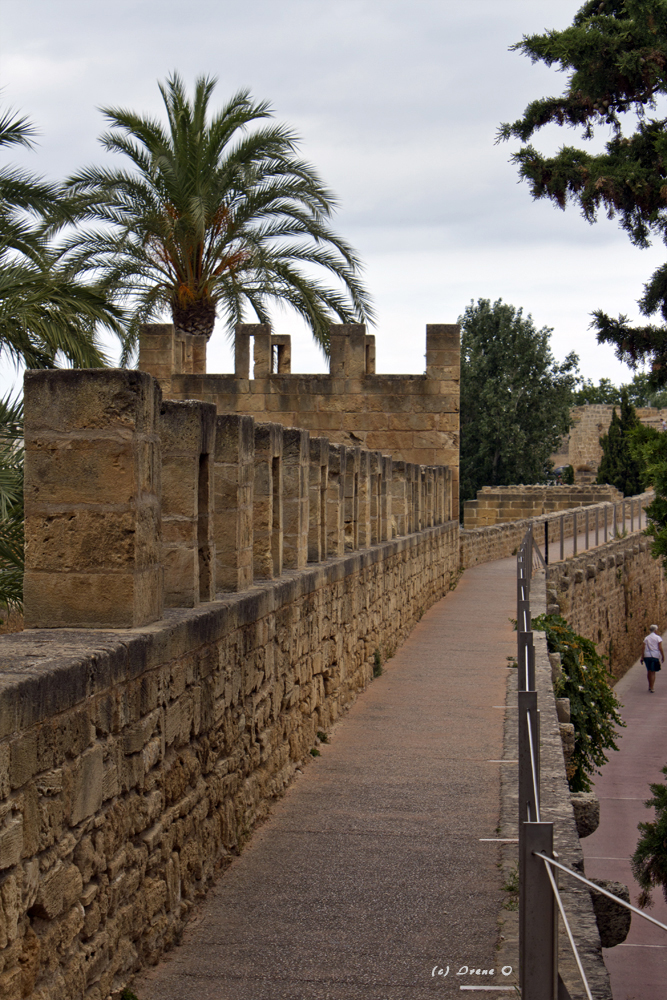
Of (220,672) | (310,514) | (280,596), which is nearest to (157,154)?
(310,514)

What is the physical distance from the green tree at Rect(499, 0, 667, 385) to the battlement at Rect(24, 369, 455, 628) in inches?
392

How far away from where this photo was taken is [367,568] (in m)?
10.0

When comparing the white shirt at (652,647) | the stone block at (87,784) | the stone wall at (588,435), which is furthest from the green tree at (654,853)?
the stone wall at (588,435)

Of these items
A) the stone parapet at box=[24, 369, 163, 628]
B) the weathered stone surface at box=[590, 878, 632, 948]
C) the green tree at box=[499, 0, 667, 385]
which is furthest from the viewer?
the green tree at box=[499, 0, 667, 385]

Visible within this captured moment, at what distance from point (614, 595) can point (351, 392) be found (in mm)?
9847

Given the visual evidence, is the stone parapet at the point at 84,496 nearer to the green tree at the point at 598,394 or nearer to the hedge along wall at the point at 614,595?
the hedge along wall at the point at 614,595

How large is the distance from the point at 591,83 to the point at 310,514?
34.3 feet

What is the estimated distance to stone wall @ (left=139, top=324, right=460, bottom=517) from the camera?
17.4m

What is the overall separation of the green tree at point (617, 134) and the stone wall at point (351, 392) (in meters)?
2.49

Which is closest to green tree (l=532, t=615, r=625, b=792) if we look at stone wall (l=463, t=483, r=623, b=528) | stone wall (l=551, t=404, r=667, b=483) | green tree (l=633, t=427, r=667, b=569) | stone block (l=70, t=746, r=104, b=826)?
green tree (l=633, t=427, r=667, b=569)

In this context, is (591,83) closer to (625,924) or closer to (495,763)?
(495,763)

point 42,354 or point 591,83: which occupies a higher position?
point 591,83

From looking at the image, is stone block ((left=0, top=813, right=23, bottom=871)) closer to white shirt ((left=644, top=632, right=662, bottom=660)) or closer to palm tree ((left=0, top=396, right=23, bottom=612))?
palm tree ((left=0, top=396, right=23, bottom=612))

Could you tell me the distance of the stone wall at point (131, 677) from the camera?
3.07 meters
